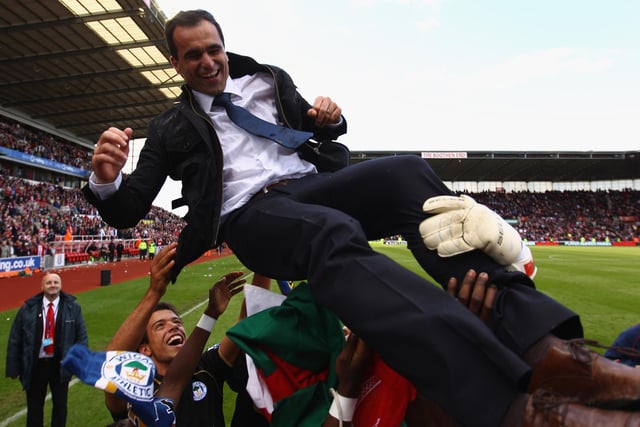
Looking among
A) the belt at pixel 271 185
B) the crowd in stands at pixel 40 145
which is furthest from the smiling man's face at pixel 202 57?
the crowd in stands at pixel 40 145

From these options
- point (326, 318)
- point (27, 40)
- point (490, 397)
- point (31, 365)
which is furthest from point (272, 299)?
point (27, 40)

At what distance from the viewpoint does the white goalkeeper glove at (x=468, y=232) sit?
4.67ft

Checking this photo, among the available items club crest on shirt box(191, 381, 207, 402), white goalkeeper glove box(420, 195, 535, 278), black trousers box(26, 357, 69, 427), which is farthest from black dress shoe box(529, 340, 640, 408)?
black trousers box(26, 357, 69, 427)

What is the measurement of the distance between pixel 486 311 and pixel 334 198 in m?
0.70

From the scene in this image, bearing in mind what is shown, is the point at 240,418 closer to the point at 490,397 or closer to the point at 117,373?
the point at 117,373

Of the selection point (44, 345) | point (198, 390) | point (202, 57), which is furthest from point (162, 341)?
point (44, 345)

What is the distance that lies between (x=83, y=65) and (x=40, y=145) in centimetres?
1361

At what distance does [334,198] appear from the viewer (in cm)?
177

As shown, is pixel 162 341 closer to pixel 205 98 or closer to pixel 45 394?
pixel 205 98

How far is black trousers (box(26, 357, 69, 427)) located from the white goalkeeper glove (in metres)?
5.29

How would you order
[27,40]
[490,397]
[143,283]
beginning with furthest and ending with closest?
[27,40]
[143,283]
[490,397]

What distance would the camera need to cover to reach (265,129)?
6.60 feet

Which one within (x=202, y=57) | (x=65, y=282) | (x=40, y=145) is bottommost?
(x=65, y=282)

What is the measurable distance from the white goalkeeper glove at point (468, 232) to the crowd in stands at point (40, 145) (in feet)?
116
